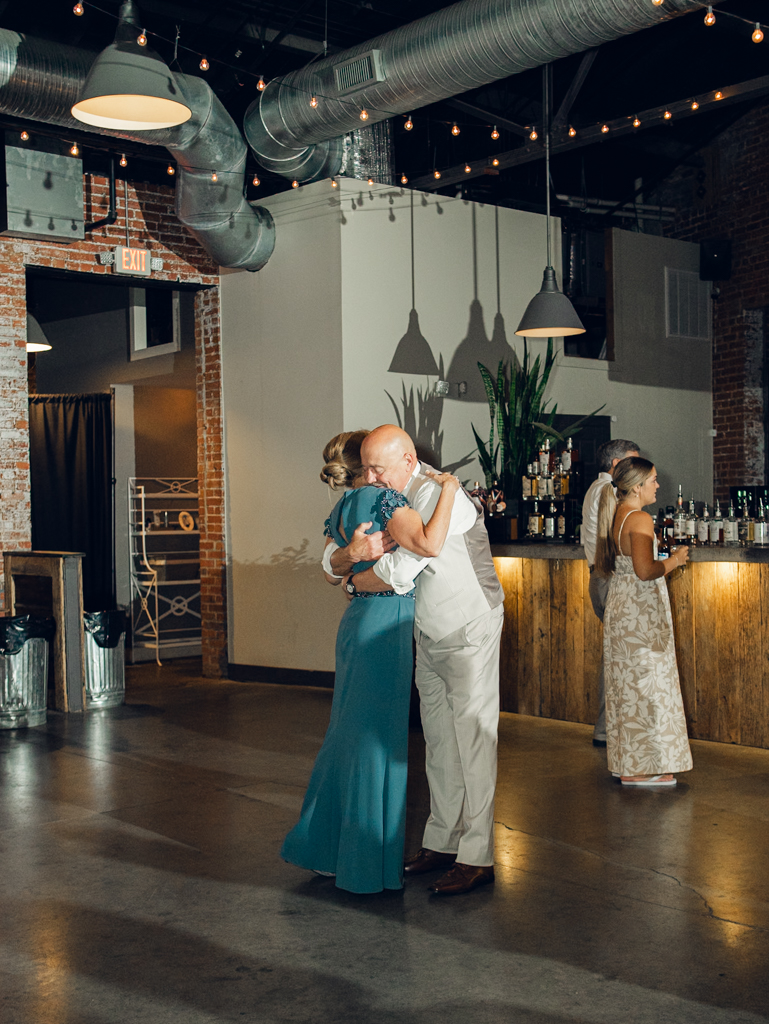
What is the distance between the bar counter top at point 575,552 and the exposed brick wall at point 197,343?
2.62 meters

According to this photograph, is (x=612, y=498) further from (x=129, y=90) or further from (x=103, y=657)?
(x=103, y=657)

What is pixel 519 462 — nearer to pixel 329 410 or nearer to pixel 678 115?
pixel 329 410

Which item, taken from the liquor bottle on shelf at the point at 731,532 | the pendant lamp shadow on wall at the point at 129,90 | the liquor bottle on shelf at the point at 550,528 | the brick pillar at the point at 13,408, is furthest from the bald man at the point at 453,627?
the brick pillar at the point at 13,408

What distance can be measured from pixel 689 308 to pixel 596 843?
24.0 ft

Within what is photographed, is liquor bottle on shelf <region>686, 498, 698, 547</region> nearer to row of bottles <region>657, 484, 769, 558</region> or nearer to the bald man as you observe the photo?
row of bottles <region>657, 484, 769, 558</region>

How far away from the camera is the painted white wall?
24.8 feet

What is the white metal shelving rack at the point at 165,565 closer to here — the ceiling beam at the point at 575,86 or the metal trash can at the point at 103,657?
the metal trash can at the point at 103,657

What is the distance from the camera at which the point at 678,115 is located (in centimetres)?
708

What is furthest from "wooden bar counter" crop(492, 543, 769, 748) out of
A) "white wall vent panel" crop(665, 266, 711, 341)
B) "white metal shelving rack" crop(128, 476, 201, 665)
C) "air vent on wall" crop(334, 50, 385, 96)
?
"white wall vent panel" crop(665, 266, 711, 341)

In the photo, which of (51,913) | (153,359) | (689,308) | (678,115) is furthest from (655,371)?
(51,913)

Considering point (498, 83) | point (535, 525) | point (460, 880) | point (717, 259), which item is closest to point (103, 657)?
point (535, 525)

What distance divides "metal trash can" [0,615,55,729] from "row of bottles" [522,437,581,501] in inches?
123

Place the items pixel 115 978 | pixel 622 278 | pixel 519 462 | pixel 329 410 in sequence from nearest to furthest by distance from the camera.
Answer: pixel 115 978
pixel 519 462
pixel 329 410
pixel 622 278

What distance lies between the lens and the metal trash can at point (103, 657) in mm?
7047
